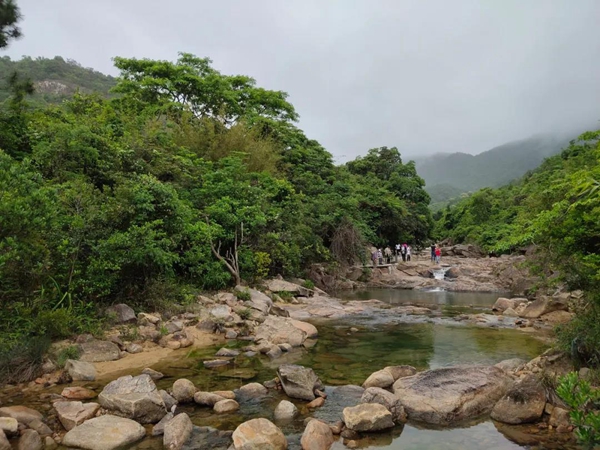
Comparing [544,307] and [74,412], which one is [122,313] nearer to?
[74,412]

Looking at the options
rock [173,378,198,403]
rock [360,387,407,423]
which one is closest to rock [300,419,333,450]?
rock [360,387,407,423]

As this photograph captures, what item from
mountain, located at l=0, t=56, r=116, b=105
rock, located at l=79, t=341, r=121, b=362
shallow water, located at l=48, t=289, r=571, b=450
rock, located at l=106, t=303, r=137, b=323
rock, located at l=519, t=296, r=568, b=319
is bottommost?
shallow water, located at l=48, t=289, r=571, b=450

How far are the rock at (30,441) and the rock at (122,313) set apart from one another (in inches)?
192

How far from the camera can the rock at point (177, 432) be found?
18.1 ft

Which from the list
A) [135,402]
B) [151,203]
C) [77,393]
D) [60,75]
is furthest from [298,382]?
[60,75]

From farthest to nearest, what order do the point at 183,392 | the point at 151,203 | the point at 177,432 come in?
1. the point at 151,203
2. the point at 183,392
3. the point at 177,432

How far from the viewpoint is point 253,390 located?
7492 mm

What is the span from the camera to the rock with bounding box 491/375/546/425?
20.4ft

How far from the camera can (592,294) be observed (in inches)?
292

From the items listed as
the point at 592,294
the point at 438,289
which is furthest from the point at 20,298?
the point at 438,289

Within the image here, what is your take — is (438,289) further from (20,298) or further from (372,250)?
(20,298)

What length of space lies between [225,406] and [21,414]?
280cm

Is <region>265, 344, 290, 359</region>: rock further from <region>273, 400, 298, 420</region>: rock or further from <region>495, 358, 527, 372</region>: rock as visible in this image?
<region>495, 358, 527, 372</region>: rock

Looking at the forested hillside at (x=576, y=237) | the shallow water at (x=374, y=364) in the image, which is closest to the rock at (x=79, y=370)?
the shallow water at (x=374, y=364)
